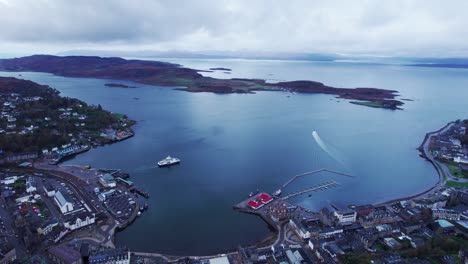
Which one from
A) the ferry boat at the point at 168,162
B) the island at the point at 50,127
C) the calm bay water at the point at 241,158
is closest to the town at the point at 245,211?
the island at the point at 50,127

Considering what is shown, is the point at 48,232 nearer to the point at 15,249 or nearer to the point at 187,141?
the point at 15,249

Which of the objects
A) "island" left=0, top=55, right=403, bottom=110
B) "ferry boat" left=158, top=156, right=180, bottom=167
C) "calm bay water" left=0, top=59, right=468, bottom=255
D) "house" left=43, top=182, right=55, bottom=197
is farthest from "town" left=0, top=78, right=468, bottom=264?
"island" left=0, top=55, right=403, bottom=110

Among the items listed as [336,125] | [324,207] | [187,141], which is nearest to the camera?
[324,207]

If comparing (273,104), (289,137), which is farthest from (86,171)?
→ (273,104)

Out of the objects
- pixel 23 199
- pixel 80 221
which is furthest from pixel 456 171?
pixel 23 199

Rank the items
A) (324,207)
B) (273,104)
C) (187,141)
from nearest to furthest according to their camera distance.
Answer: (324,207) < (187,141) < (273,104)

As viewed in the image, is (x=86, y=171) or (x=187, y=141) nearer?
(x=86, y=171)
